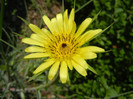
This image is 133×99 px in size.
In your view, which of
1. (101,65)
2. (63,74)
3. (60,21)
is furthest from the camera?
(101,65)

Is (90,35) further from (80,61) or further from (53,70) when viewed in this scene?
(53,70)

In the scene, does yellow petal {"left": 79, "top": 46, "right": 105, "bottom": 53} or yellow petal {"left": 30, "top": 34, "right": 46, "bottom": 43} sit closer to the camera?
yellow petal {"left": 79, "top": 46, "right": 105, "bottom": 53}

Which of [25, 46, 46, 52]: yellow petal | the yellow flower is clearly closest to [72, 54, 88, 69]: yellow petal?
the yellow flower

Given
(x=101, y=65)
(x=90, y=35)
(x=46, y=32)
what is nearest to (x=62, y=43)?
(x=46, y=32)

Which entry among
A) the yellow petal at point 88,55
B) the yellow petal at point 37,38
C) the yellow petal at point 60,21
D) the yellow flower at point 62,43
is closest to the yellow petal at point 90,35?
the yellow flower at point 62,43

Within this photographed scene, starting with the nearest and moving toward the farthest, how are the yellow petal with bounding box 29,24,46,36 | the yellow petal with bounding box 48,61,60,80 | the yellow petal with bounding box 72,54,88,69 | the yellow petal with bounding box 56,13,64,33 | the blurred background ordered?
the yellow petal with bounding box 72,54,88,69 → the yellow petal with bounding box 48,61,60,80 → the yellow petal with bounding box 29,24,46,36 → the yellow petal with bounding box 56,13,64,33 → the blurred background

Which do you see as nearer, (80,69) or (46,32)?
(80,69)

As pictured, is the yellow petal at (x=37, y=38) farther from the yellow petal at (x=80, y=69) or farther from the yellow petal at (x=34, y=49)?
the yellow petal at (x=80, y=69)

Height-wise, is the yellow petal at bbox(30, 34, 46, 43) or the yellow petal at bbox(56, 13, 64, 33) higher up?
the yellow petal at bbox(56, 13, 64, 33)

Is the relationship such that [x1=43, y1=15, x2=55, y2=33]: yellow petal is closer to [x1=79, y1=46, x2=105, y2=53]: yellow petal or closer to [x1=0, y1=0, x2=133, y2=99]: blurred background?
[x1=0, y1=0, x2=133, y2=99]: blurred background

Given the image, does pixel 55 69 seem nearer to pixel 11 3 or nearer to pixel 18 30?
pixel 18 30
